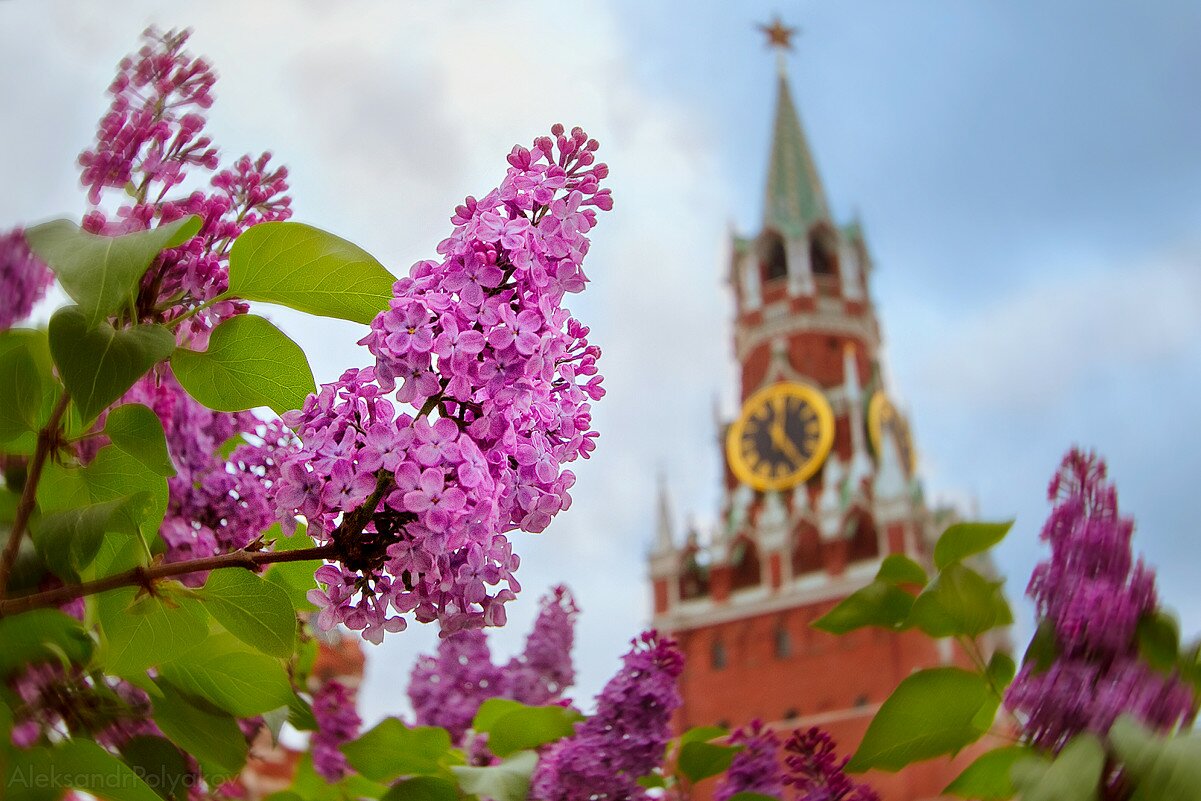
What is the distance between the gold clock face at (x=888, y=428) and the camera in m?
38.0

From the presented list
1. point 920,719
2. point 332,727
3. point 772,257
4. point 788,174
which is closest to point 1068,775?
point 920,719

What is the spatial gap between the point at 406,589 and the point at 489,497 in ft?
0.44

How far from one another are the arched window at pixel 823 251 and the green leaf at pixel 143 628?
42107 millimetres

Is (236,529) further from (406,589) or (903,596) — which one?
(903,596)

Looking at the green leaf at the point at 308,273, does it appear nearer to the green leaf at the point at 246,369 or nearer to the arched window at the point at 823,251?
the green leaf at the point at 246,369

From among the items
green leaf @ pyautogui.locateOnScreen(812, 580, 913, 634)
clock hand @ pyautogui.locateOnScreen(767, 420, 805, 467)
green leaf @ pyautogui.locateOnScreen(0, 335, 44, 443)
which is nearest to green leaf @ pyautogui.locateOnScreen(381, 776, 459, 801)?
green leaf @ pyautogui.locateOnScreen(812, 580, 913, 634)

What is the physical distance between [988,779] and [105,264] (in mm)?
1260

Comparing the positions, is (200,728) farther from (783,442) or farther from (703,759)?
(783,442)

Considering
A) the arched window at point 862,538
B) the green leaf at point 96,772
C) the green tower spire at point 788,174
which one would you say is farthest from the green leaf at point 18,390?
the green tower spire at point 788,174

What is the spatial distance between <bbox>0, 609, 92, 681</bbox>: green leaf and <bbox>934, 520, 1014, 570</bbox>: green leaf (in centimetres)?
105

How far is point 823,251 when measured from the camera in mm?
43031

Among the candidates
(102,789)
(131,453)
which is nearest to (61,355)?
(131,453)

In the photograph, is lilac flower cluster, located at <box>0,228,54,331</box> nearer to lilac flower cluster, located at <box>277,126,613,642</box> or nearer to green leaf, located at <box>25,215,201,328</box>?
green leaf, located at <box>25,215,201,328</box>

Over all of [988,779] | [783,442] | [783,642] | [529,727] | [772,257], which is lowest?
[988,779]
